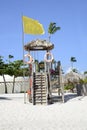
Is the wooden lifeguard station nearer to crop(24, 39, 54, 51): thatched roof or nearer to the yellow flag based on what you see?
crop(24, 39, 54, 51): thatched roof

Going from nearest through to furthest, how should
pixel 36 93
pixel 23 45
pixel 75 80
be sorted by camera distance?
pixel 36 93 < pixel 23 45 < pixel 75 80

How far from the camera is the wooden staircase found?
19188 millimetres

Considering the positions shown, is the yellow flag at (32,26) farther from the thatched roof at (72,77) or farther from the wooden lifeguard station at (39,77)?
the thatched roof at (72,77)

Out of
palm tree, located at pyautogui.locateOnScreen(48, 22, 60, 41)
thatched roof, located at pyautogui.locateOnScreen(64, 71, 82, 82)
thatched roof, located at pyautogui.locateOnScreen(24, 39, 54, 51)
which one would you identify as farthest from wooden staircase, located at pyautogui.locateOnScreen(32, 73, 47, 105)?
palm tree, located at pyautogui.locateOnScreen(48, 22, 60, 41)

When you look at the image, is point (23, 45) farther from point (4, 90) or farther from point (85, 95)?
point (4, 90)

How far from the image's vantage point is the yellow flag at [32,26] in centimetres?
2158

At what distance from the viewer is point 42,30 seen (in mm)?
22391

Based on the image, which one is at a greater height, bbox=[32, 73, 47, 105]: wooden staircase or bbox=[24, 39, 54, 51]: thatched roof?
bbox=[24, 39, 54, 51]: thatched roof

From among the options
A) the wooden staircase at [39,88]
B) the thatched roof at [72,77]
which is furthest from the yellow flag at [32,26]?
the thatched roof at [72,77]

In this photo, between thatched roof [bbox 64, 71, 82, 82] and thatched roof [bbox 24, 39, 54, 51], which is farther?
thatched roof [bbox 64, 71, 82, 82]

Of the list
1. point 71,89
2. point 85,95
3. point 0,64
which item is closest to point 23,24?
point 85,95

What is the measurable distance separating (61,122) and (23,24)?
38.0ft

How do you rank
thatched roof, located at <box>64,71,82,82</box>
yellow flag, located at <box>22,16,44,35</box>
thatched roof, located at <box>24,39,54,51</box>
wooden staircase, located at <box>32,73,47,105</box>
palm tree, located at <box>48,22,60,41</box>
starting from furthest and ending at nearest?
1. palm tree, located at <box>48,22,60,41</box>
2. thatched roof, located at <box>64,71,82,82</box>
3. yellow flag, located at <box>22,16,44,35</box>
4. thatched roof, located at <box>24,39,54,51</box>
5. wooden staircase, located at <box>32,73,47,105</box>

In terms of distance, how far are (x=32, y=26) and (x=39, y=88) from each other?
4760 millimetres
